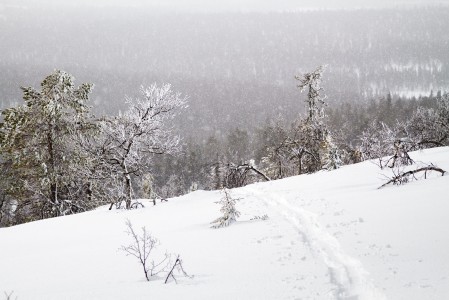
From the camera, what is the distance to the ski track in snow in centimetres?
478

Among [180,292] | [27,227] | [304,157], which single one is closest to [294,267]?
[180,292]

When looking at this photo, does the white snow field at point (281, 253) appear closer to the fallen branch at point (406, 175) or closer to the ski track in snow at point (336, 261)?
the ski track in snow at point (336, 261)

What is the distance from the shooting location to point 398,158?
1321 centimetres

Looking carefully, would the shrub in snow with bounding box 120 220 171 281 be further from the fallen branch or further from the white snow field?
the fallen branch

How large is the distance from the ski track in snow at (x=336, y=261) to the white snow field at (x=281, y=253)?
16 mm

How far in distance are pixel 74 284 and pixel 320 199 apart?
7209mm

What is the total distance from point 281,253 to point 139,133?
11903 mm

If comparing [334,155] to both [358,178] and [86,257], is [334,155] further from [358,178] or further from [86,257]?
[86,257]

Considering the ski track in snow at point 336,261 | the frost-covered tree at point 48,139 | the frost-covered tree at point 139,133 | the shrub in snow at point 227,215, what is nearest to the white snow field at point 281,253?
the ski track in snow at point 336,261

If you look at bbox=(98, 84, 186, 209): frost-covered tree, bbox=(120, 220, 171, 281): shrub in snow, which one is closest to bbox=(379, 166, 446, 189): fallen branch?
bbox=(120, 220, 171, 281): shrub in snow

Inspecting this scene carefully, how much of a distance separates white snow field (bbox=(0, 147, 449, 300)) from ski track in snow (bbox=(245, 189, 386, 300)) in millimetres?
16

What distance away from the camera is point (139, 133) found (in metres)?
17.2

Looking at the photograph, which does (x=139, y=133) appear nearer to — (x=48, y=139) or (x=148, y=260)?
(x=48, y=139)

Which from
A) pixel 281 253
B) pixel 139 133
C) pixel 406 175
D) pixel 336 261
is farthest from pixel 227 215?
pixel 139 133
